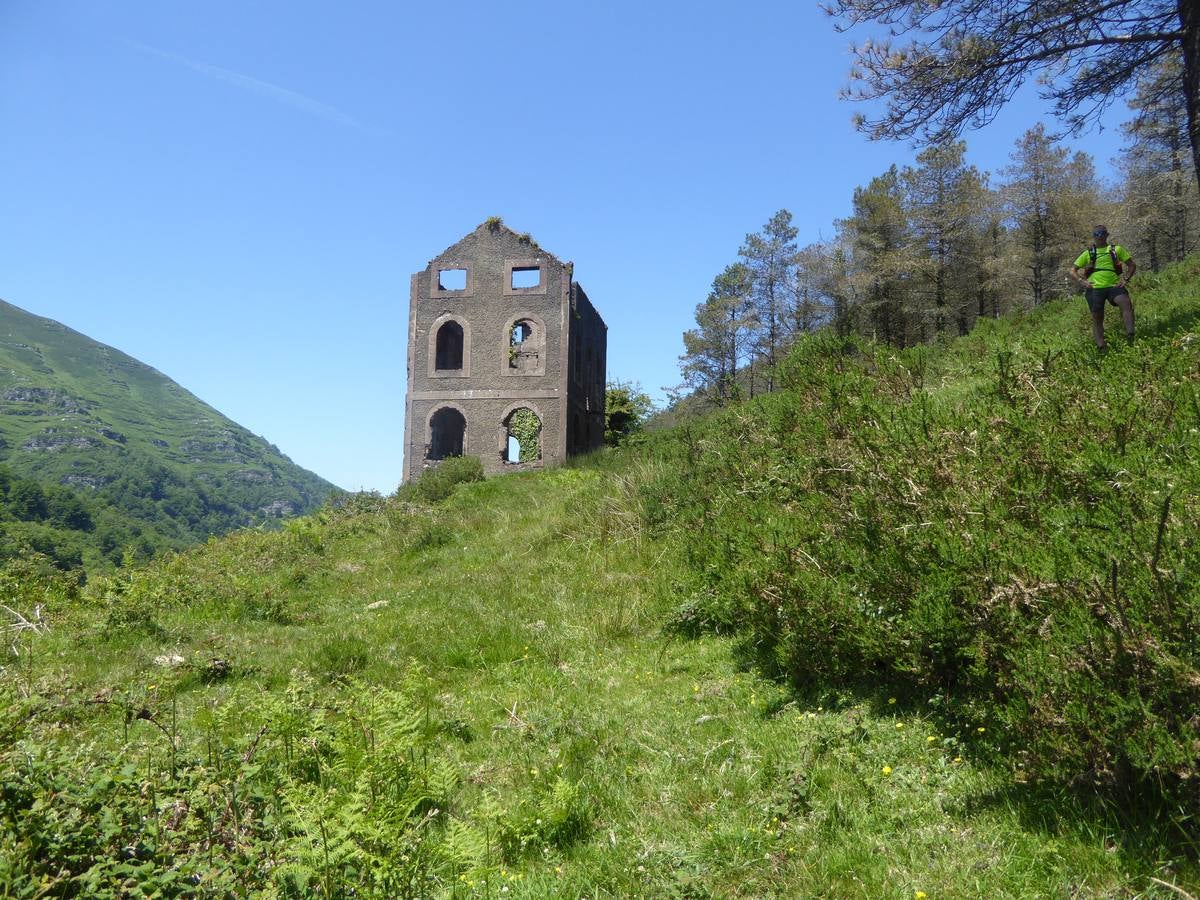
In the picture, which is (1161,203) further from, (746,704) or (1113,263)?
(746,704)

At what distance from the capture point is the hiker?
349 inches

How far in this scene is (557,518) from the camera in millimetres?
11750

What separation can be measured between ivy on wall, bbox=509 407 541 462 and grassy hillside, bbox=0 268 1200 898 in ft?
66.3

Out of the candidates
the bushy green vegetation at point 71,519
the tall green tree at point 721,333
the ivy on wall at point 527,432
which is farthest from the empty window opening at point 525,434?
the bushy green vegetation at point 71,519

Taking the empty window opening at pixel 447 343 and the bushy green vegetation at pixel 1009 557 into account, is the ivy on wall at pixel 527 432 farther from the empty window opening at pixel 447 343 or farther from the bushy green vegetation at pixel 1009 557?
the bushy green vegetation at pixel 1009 557

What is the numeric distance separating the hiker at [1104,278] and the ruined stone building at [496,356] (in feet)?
67.4

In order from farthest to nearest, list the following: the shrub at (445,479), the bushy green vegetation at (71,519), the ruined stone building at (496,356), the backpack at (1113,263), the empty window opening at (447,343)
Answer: the bushy green vegetation at (71,519) < the empty window opening at (447,343) < the ruined stone building at (496,356) < the shrub at (445,479) < the backpack at (1113,263)

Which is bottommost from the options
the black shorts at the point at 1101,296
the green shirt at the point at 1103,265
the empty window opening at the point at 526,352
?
the black shorts at the point at 1101,296

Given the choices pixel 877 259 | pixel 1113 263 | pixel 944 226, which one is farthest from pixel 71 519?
pixel 1113 263

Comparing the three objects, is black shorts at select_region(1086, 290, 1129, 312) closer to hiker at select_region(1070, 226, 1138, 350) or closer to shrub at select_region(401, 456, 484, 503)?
hiker at select_region(1070, 226, 1138, 350)

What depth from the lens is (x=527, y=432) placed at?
28766mm

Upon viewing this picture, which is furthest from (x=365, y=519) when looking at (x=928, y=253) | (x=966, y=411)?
(x=928, y=253)

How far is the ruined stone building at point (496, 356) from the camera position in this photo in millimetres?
28438

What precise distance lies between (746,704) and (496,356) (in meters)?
25.3
